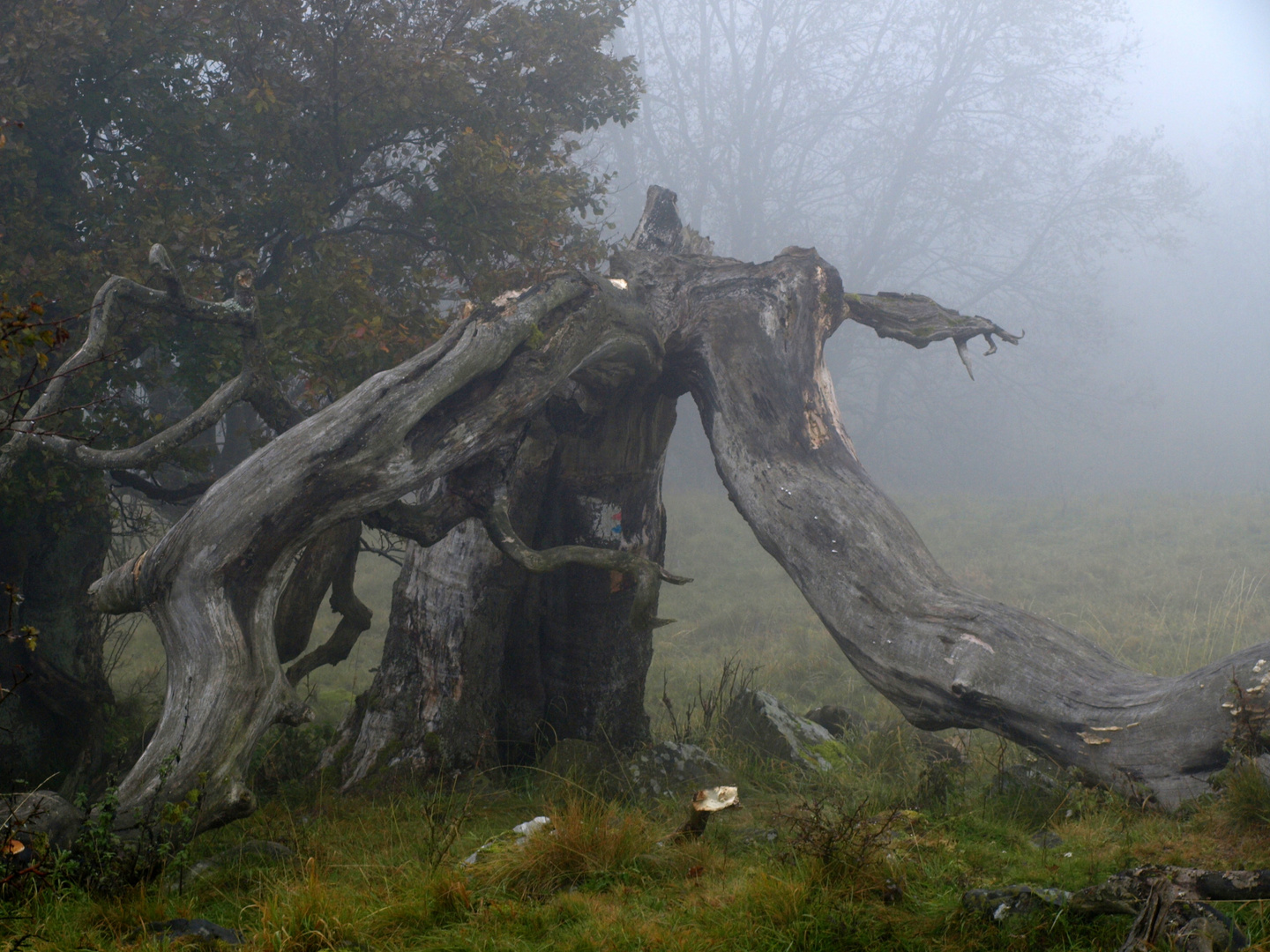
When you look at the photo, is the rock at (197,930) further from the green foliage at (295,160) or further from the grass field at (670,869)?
the green foliage at (295,160)

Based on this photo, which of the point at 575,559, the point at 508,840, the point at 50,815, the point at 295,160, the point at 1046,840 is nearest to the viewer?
the point at 50,815

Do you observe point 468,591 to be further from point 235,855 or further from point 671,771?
point 235,855

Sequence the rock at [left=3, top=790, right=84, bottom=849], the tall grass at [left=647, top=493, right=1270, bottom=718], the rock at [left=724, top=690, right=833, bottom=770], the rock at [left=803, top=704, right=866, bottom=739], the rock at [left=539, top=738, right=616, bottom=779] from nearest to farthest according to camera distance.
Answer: the rock at [left=3, top=790, right=84, bottom=849]
the rock at [left=539, top=738, right=616, bottom=779]
the rock at [left=724, top=690, right=833, bottom=770]
the rock at [left=803, top=704, right=866, bottom=739]
the tall grass at [left=647, top=493, right=1270, bottom=718]

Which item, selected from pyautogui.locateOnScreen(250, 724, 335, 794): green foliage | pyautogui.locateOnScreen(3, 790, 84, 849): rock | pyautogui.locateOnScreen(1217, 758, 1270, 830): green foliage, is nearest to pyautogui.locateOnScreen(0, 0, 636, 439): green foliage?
pyautogui.locateOnScreen(250, 724, 335, 794): green foliage

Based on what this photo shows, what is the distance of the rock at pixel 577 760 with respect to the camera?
18.7 feet

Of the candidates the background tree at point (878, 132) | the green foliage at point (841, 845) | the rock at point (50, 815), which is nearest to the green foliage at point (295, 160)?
the rock at point (50, 815)

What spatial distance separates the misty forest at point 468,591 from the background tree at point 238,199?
1.5 inches

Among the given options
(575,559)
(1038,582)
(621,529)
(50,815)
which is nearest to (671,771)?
(575,559)

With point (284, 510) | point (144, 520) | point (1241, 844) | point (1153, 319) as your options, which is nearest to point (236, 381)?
point (284, 510)

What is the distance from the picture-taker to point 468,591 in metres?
6.06

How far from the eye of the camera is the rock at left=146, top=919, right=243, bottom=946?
302 centimetres

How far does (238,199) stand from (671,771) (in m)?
5.55

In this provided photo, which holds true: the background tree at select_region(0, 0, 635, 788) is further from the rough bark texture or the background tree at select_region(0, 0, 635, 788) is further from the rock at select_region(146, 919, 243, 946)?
the rock at select_region(146, 919, 243, 946)

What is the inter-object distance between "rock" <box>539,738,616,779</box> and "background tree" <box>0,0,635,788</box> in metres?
2.80
